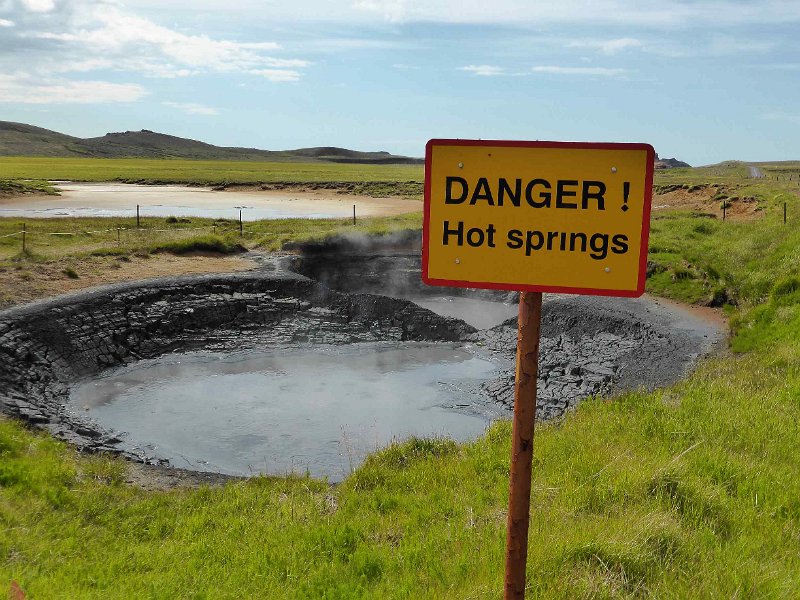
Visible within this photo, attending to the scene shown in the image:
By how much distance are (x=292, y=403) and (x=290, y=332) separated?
19.9 ft

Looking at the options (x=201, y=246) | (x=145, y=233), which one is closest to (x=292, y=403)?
(x=201, y=246)

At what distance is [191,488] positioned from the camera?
10.3 metres

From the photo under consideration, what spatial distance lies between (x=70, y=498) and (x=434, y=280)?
23.7ft

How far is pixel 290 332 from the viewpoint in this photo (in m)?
22.9

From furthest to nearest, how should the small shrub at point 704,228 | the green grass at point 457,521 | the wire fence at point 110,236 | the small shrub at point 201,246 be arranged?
the small shrub at point 704,228, the wire fence at point 110,236, the small shrub at point 201,246, the green grass at point 457,521

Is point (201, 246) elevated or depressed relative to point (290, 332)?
elevated

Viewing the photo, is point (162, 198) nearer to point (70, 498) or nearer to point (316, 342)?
point (316, 342)

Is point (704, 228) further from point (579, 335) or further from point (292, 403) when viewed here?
point (292, 403)

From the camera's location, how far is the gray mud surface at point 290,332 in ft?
53.4

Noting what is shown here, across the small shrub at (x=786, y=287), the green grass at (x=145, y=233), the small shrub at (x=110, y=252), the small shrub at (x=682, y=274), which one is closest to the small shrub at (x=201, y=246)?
the green grass at (x=145, y=233)

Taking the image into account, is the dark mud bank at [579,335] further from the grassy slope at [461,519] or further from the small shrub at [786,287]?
the grassy slope at [461,519]

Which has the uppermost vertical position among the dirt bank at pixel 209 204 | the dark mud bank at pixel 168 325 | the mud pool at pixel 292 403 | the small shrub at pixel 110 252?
the dirt bank at pixel 209 204

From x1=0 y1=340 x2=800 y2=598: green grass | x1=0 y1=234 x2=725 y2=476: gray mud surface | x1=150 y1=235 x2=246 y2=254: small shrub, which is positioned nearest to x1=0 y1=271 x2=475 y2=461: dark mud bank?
x1=0 y1=234 x2=725 y2=476: gray mud surface

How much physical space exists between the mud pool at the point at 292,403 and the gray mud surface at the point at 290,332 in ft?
1.87
